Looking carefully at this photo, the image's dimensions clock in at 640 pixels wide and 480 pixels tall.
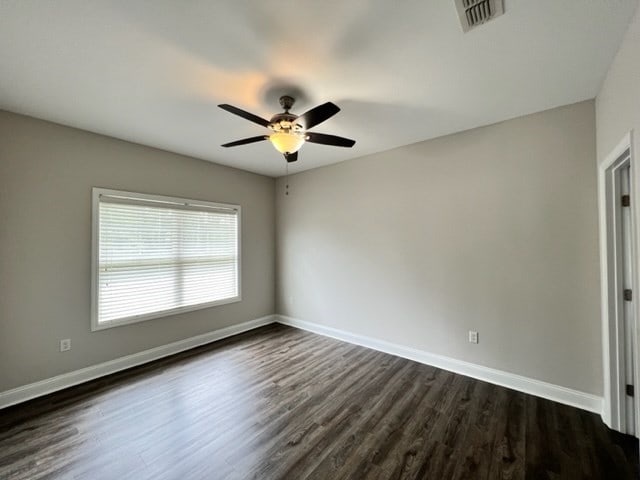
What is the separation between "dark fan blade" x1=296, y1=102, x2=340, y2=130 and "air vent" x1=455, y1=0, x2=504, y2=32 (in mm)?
807

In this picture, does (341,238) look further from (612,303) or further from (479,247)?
(612,303)

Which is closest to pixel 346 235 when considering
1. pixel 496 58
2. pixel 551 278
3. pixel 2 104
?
pixel 551 278

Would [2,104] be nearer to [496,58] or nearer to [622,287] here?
[496,58]

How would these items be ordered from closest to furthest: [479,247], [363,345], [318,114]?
[318,114]
[479,247]
[363,345]

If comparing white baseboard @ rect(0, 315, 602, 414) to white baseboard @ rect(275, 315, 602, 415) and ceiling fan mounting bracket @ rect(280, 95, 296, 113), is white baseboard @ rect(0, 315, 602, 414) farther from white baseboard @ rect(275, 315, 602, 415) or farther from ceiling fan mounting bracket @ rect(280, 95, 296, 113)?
ceiling fan mounting bracket @ rect(280, 95, 296, 113)

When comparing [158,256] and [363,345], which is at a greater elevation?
[158,256]

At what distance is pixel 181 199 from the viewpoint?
11.8 feet

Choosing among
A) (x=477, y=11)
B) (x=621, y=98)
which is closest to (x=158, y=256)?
(x=477, y=11)

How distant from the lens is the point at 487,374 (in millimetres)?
2750

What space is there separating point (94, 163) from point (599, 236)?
16.1 ft

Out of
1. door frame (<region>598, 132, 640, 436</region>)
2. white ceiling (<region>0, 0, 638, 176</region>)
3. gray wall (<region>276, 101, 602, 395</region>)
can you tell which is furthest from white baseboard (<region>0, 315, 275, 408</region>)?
door frame (<region>598, 132, 640, 436</region>)

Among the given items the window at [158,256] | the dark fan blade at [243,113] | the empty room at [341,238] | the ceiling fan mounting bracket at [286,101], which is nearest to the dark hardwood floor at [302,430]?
the empty room at [341,238]

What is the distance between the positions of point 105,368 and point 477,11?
4.41 meters

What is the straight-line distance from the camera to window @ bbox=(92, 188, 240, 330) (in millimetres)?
2965
